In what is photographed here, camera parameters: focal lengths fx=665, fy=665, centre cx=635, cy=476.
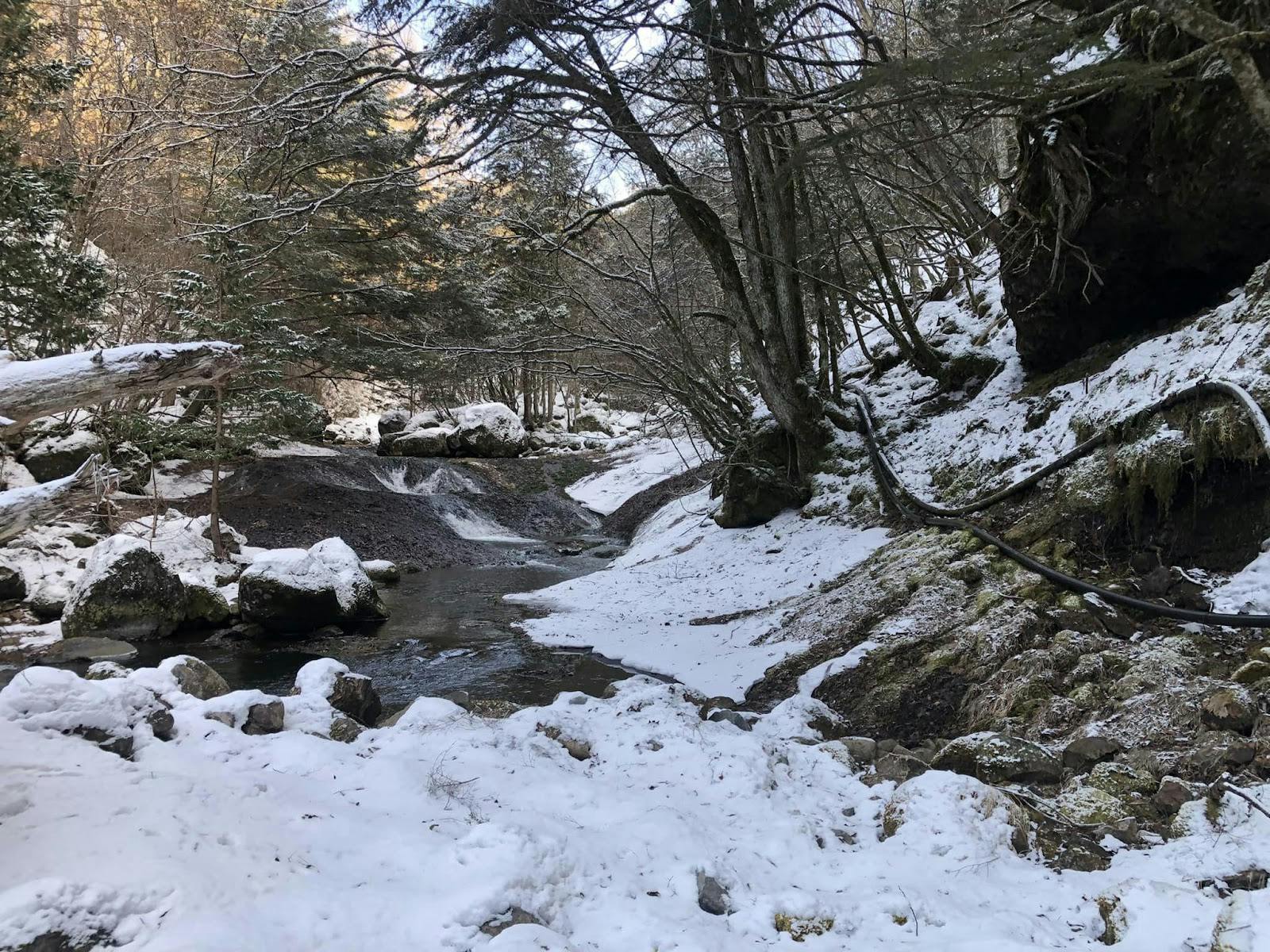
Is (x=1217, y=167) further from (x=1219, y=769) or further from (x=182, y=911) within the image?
(x=182, y=911)

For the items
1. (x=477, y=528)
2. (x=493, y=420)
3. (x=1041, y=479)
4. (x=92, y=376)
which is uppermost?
(x=493, y=420)

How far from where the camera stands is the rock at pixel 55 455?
462 inches

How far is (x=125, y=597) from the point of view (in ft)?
25.7

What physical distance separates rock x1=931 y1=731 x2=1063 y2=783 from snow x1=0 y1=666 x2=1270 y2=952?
1.04ft

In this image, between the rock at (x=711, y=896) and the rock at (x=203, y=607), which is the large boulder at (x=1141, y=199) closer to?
the rock at (x=711, y=896)

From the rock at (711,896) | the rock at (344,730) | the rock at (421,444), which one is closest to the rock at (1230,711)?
the rock at (711,896)

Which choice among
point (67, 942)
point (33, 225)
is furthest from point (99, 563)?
point (67, 942)

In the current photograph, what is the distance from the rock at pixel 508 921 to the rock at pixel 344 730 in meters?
1.67

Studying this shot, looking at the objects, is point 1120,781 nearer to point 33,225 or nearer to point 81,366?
point 81,366

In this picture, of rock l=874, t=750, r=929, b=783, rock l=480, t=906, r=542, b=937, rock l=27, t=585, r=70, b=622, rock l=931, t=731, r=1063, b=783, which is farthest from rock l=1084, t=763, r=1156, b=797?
rock l=27, t=585, r=70, b=622

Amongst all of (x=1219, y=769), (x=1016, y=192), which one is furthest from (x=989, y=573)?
(x=1016, y=192)

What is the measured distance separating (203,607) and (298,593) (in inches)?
53.5

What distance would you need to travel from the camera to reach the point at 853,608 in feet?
18.6

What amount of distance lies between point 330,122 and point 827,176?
30.6 feet
